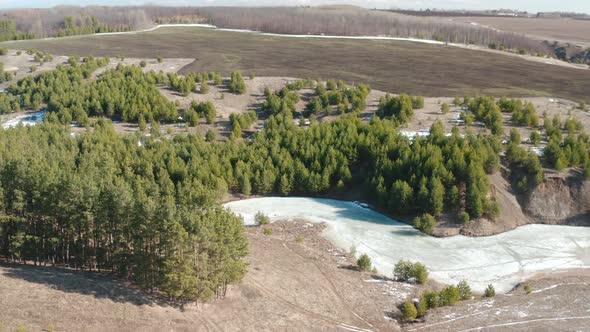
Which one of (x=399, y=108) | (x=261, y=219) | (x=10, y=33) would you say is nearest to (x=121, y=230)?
(x=261, y=219)

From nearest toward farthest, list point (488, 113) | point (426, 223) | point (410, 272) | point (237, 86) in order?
point (410, 272), point (426, 223), point (488, 113), point (237, 86)

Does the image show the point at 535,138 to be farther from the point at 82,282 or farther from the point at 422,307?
the point at 82,282

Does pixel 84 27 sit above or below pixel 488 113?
above

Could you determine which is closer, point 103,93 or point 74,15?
point 103,93

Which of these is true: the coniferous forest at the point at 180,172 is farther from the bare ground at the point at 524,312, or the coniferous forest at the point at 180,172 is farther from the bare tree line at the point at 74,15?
the bare tree line at the point at 74,15

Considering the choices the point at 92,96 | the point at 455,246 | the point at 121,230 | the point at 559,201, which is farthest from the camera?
the point at 92,96

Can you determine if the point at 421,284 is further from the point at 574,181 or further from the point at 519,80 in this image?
the point at 519,80

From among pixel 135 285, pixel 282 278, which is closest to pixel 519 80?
A: pixel 282 278

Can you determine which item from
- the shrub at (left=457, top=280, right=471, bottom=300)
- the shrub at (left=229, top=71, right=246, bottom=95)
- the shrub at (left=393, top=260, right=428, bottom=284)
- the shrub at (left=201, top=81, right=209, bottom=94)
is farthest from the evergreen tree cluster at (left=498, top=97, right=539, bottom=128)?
the shrub at (left=201, top=81, right=209, bottom=94)
